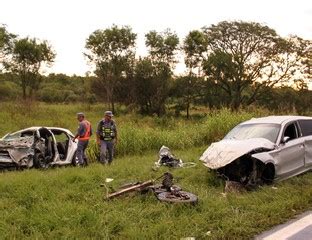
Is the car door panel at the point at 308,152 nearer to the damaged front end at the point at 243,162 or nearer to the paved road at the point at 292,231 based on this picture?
the damaged front end at the point at 243,162

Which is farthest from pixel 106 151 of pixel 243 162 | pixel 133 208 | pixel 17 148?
pixel 133 208

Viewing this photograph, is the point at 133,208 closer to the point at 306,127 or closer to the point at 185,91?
the point at 306,127

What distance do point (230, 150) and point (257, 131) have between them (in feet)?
4.99

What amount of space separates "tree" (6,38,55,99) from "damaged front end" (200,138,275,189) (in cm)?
2632

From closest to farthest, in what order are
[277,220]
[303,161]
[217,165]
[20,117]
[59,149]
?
[277,220]
[217,165]
[303,161]
[59,149]
[20,117]

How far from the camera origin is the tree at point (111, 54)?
36.7 meters

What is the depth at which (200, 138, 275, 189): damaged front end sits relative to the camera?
970 cm

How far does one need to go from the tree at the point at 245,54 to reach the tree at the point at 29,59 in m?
Result: 14.8

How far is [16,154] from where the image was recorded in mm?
12984

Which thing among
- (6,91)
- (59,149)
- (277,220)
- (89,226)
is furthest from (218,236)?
(6,91)

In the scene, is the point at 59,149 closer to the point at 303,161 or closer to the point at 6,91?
the point at 303,161

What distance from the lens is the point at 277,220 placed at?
7496 mm

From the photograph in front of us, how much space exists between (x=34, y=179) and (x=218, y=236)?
507cm

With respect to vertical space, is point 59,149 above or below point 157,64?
below
